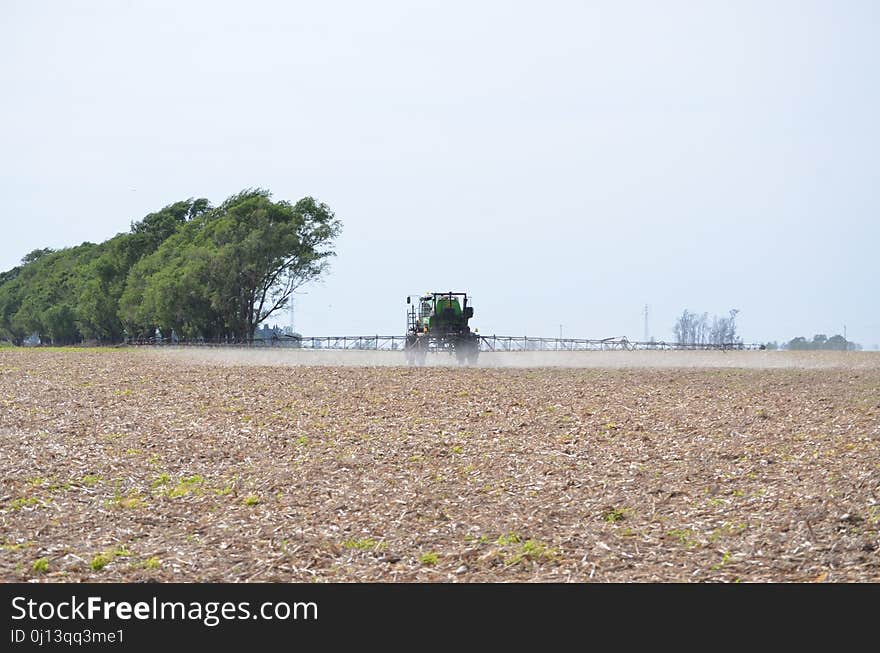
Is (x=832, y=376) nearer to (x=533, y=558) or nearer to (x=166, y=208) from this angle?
(x=533, y=558)

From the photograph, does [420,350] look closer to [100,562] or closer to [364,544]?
[364,544]

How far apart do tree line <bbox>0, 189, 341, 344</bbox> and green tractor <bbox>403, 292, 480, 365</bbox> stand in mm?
37587

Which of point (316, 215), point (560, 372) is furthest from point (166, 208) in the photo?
point (560, 372)

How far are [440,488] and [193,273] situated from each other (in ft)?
251

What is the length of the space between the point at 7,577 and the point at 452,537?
4.66 metres

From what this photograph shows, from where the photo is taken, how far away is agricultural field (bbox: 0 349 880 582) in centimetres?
1050

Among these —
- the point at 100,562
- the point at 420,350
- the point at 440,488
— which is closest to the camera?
the point at 100,562

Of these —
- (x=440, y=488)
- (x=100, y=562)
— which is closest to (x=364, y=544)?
(x=100, y=562)

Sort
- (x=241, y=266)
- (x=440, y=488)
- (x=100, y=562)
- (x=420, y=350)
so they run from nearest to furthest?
(x=100, y=562) → (x=440, y=488) → (x=420, y=350) → (x=241, y=266)

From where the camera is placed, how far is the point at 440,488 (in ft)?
46.1

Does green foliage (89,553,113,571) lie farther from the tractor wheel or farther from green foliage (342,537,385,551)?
the tractor wheel

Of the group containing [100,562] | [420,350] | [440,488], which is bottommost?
[100,562]

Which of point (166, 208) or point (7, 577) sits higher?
point (166, 208)

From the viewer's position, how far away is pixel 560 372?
36.2m
